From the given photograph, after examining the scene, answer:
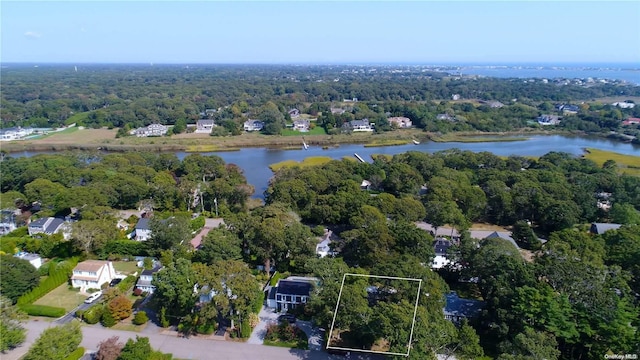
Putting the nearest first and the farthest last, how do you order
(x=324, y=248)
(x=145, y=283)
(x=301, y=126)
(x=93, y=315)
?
(x=93, y=315) < (x=145, y=283) < (x=324, y=248) < (x=301, y=126)

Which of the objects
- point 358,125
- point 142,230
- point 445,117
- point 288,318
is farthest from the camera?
point 445,117

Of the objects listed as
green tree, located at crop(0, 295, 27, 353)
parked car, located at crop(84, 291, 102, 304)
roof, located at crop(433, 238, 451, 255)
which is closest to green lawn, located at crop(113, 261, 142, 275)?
parked car, located at crop(84, 291, 102, 304)

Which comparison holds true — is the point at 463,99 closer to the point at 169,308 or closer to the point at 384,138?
the point at 384,138

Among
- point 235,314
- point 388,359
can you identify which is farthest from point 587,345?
point 235,314

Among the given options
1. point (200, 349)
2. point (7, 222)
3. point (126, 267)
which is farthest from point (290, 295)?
point (7, 222)

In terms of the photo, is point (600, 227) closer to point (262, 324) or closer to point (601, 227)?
point (601, 227)

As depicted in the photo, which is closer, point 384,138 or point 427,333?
point 427,333

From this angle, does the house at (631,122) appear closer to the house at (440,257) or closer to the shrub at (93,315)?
the house at (440,257)
